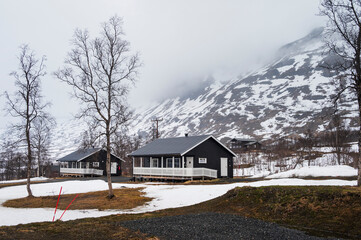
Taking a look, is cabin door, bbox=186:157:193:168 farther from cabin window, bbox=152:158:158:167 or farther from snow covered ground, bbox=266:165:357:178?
snow covered ground, bbox=266:165:357:178

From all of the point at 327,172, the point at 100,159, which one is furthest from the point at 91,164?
the point at 327,172

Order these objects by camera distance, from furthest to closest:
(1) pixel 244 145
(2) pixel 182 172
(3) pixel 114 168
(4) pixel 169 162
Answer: (1) pixel 244 145
(3) pixel 114 168
(4) pixel 169 162
(2) pixel 182 172

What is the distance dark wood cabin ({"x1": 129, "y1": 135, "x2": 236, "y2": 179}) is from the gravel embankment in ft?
76.0

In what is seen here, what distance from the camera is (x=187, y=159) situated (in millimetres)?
38250

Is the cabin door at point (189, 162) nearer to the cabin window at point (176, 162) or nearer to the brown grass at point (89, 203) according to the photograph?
the cabin window at point (176, 162)

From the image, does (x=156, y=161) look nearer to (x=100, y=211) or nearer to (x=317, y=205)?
(x=100, y=211)

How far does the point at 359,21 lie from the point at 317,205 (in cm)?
1143

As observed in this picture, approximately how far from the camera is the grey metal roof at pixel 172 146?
3727 centimetres

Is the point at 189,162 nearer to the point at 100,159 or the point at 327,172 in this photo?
the point at 327,172

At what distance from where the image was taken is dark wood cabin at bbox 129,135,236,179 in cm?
3672

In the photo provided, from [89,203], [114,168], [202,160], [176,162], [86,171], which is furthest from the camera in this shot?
[114,168]

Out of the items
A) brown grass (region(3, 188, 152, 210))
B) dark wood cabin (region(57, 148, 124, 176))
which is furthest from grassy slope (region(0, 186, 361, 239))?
dark wood cabin (region(57, 148, 124, 176))

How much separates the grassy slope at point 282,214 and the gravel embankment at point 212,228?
697mm

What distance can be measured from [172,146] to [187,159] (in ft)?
9.86
